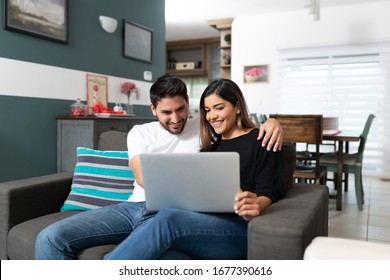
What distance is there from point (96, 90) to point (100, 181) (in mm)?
2301

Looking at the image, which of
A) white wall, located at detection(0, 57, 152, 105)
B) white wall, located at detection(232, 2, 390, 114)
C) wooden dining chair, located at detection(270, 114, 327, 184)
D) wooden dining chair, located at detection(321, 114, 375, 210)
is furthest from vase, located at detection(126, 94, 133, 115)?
white wall, located at detection(232, 2, 390, 114)

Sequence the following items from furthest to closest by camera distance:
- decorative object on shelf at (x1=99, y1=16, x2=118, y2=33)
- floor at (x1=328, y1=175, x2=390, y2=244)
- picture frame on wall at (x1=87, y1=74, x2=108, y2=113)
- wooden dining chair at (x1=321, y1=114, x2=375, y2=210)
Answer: decorative object on shelf at (x1=99, y1=16, x2=118, y2=33) < picture frame on wall at (x1=87, y1=74, x2=108, y2=113) < wooden dining chair at (x1=321, y1=114, x2=375, y2=210) < floor at (x1=328, y1=175, x2=390, y2=244)

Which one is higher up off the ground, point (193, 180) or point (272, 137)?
A: point (272, 137)

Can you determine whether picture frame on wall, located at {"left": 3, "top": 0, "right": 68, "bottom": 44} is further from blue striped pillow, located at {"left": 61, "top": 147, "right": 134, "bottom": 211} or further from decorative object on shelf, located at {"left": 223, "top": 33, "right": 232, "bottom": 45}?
decorative object on shelf, located at {"left": 223, "top": 33, "right": 232, "bottom": 45}

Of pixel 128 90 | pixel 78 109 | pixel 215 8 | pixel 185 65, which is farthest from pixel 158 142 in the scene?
pixel 185 65

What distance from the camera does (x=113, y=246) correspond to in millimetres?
1462

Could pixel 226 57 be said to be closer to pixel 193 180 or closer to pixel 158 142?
pixel 158 142

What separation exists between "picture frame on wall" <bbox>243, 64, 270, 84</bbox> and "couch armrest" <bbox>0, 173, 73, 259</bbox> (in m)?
4.80

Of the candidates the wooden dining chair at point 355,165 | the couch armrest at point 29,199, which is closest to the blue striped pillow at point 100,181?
the couch armrest at point 29,199

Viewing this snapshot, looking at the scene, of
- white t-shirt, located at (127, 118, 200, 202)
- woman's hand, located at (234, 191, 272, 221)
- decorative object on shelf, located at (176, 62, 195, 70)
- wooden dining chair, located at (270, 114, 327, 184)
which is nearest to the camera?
woman's hand, located at (234, 191, 272, 221)

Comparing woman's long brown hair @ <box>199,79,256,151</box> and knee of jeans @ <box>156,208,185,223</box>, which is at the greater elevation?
woman's long brown hair @ <box>199,79,256,151</box>

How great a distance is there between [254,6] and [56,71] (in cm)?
348

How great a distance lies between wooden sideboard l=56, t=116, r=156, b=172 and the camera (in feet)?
10.9

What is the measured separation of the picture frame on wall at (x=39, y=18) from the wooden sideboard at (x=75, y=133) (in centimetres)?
79
